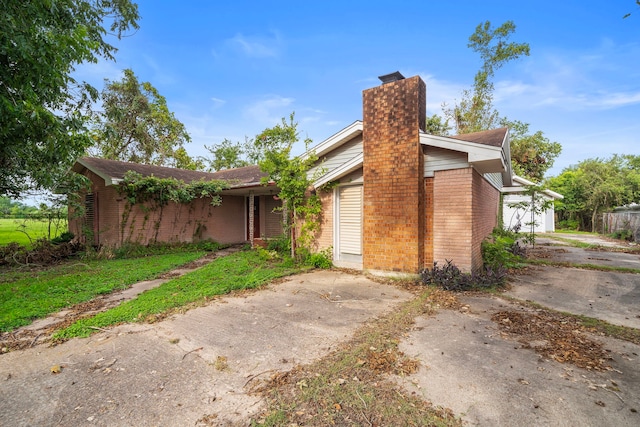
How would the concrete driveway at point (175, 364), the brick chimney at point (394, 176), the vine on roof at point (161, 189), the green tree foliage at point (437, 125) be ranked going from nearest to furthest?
1. the concrete driveway at point (175, 364)
2. the brick chimney at point (394, 176)
3. the vine on roof at point (161, 189)
4. the green tree foliage at point (437, 125)

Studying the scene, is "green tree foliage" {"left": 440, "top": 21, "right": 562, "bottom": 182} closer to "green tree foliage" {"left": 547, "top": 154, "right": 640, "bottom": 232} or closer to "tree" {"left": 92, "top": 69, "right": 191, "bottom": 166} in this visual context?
"green tree foliage" {"left": 547, "top": 154, "right": 640, "bottom": 232}

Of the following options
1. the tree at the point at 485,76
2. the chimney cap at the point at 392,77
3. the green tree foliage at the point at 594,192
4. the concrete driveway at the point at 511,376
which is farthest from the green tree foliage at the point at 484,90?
the concrete driveway at the point at 511,376

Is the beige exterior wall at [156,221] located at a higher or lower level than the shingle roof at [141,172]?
lower

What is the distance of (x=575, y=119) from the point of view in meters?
16.6

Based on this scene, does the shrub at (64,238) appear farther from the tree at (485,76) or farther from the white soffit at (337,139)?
the tree at (485,76)

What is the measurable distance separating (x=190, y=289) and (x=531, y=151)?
30.0m

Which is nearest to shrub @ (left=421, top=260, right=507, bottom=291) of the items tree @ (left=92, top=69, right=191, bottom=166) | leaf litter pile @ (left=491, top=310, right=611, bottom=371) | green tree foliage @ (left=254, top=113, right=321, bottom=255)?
leaf litter pile @ (left=491, top=310, right=611, bottom=371)

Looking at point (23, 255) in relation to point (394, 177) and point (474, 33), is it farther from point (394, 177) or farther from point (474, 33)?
point (474, 33)

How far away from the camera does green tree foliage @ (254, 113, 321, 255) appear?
829 cm

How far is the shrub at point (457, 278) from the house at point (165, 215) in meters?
4.95

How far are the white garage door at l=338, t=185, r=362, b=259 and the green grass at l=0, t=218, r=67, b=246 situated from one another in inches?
413

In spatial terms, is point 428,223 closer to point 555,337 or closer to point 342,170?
point 342,170

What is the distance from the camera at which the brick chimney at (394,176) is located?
6594 millimetres

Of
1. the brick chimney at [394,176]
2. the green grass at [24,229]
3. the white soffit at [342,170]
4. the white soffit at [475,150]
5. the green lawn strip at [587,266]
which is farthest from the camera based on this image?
the green grass at [24,229]
